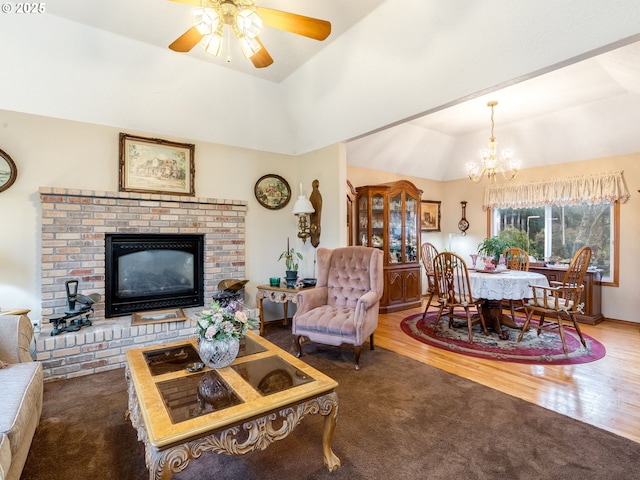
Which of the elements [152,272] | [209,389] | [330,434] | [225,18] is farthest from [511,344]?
[152,272]

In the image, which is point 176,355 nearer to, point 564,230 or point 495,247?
point 495,247

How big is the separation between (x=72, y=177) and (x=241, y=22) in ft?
8.45

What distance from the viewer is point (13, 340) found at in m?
2.05

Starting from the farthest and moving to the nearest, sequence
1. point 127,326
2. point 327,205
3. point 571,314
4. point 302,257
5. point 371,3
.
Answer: point 302,257
point 327,205
point 571,314
point 127,326
point 371,3

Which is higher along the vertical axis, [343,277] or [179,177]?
[179,177]

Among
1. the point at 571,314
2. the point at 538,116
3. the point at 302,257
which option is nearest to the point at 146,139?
the point at 302,257

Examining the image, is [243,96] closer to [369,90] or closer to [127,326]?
[369,90]

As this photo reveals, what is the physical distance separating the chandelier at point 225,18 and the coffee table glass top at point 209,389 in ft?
6.52

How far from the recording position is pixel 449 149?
6152 mm

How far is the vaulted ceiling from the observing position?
7.25ft

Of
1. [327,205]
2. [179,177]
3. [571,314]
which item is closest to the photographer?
[571,314]

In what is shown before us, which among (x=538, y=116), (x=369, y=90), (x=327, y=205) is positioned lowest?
(x=327, y=205)

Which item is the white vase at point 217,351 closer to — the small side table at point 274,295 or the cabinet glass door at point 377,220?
the small side table at point 274,295

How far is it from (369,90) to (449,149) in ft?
11.7
